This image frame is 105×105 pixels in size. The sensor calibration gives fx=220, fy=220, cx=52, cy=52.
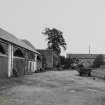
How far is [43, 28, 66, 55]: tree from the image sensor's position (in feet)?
259

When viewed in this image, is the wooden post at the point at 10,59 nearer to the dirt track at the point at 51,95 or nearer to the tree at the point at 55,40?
the dirt track at the point at 51,95

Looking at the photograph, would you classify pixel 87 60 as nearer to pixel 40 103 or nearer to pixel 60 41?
pixel 60 41

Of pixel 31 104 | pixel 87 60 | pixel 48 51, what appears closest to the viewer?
pixel 31 104

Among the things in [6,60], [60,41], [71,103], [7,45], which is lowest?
[71,103]

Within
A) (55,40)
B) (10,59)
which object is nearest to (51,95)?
(10,59)

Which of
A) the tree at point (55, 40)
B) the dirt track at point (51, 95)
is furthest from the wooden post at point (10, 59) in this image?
the tree at point (55, 40)

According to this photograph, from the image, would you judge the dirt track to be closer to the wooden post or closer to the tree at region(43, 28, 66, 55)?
the wooden post

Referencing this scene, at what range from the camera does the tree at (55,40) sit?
→ 3105 inches

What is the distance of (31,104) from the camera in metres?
8.31

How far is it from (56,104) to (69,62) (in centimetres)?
6094

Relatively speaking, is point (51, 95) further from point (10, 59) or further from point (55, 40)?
point (55, 40)

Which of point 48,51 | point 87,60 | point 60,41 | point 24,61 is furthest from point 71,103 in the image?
point 87,60

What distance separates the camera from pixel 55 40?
79688 mm

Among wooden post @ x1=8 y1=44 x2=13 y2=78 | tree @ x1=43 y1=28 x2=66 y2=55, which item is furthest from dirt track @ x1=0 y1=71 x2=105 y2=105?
tree @ x1=43 y1=28 x2=66 y2=55
